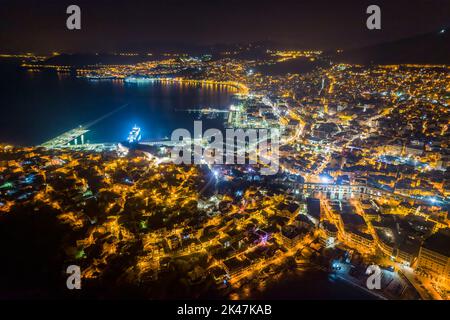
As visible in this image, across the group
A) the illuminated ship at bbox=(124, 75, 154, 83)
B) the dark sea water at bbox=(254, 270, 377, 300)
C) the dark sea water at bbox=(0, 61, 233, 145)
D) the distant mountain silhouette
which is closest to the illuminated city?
the dark sea water at bbox=(254, 270, 377, 300)

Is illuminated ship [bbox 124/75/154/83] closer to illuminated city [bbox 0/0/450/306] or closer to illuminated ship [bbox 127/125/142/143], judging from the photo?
illuminated city [bbox 0/0/450/306]

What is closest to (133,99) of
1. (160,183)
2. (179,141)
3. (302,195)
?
(179,141)

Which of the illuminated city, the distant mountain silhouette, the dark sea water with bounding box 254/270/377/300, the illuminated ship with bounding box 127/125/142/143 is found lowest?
the dark sea water with bounding box 254/270/377/300

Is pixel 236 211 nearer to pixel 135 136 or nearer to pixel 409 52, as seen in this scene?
pixel 135 136

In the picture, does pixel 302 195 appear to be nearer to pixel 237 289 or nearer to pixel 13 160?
pixel 237 289

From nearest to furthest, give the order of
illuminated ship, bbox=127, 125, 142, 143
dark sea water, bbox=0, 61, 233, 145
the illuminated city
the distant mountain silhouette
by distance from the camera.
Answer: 1. the illuminated city
2. illuminated ship, bbox=127, 125, 142, 143
3. dark sea water, bbox=0, 61, 233, 145
4. the distant mountain silhouette

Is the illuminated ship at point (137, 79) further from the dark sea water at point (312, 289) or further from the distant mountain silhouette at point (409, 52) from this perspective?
the dark sea water at point (312, 289)
